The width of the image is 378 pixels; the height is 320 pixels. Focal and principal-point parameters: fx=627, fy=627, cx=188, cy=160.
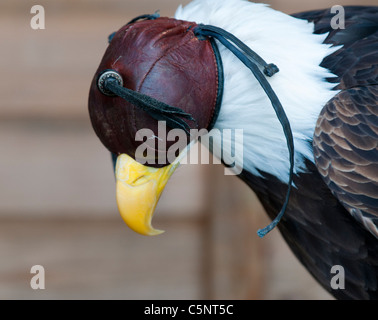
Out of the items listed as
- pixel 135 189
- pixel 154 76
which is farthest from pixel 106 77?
pixel 135 189

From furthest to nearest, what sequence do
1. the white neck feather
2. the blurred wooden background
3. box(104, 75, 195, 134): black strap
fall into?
the blurred wooden background → the white neck feather → box(104, 75, 195, 134): black strap

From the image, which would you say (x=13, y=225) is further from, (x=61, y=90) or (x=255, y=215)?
(x=255, y=215)

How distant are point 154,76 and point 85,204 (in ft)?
3.46

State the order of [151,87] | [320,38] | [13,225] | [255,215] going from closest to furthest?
1. [151,87]
2. [320,38]
3. [255,215]
4. [13,225]

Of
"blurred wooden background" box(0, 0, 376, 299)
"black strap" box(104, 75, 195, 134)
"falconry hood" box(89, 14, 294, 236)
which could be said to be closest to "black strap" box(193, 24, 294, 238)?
"falconry hood" box(89, 14, 294, 236)

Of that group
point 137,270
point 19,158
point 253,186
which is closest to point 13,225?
point 19,158

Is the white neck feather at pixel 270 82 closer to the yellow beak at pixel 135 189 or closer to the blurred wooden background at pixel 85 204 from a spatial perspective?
the yellow beak at pixel 135 189

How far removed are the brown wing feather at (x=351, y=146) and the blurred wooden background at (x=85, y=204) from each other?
817mm

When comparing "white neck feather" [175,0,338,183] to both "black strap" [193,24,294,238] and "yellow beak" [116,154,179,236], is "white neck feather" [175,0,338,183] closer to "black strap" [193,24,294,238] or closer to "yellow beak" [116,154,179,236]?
"black strap" [193,24,294,238]

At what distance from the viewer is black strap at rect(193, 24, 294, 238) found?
3.19ft

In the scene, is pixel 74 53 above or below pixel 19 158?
above

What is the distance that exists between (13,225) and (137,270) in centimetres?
42

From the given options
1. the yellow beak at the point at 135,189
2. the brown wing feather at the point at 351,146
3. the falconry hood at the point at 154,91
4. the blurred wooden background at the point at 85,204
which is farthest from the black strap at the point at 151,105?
the blurred wooden background at the point at 85,204
